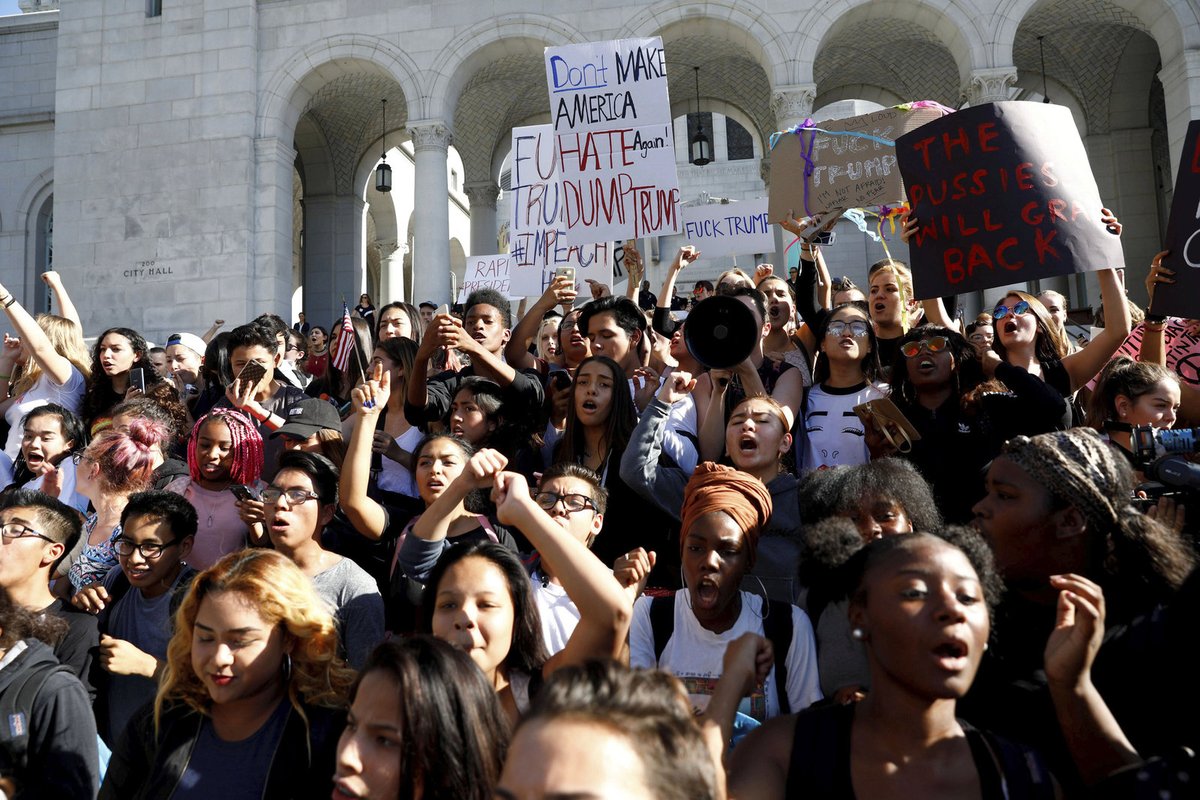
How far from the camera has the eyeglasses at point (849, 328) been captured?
17.1ft

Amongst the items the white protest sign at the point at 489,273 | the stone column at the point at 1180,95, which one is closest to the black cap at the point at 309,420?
the white protest sign at the point at 489,273

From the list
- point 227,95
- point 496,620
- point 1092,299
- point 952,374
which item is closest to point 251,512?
point 496,620

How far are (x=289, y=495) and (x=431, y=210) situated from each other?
12.7 meters

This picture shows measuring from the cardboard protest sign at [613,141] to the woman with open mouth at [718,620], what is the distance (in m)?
4.76

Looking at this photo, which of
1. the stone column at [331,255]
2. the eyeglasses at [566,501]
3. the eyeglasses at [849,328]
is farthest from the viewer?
the stone column at [331,255]

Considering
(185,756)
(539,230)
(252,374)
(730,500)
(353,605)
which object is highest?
(539,230)

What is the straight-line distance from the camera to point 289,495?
4234mm

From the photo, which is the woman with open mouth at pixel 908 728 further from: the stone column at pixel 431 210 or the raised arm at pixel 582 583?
the stone column at pixel 431 210

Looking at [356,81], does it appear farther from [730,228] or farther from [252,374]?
[252,374]

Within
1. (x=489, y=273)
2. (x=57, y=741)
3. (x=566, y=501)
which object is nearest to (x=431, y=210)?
(x=489, y=273)

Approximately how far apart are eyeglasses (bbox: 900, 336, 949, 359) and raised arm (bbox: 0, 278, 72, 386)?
17.7 feet

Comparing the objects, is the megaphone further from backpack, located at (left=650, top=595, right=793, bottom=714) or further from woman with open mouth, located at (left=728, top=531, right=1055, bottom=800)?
woman with open mouth, located at (left=728, top=531, right=1055, bottom=800)

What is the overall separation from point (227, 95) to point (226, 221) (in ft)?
7.10

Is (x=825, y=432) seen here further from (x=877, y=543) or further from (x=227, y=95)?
(x=227, y=95)
